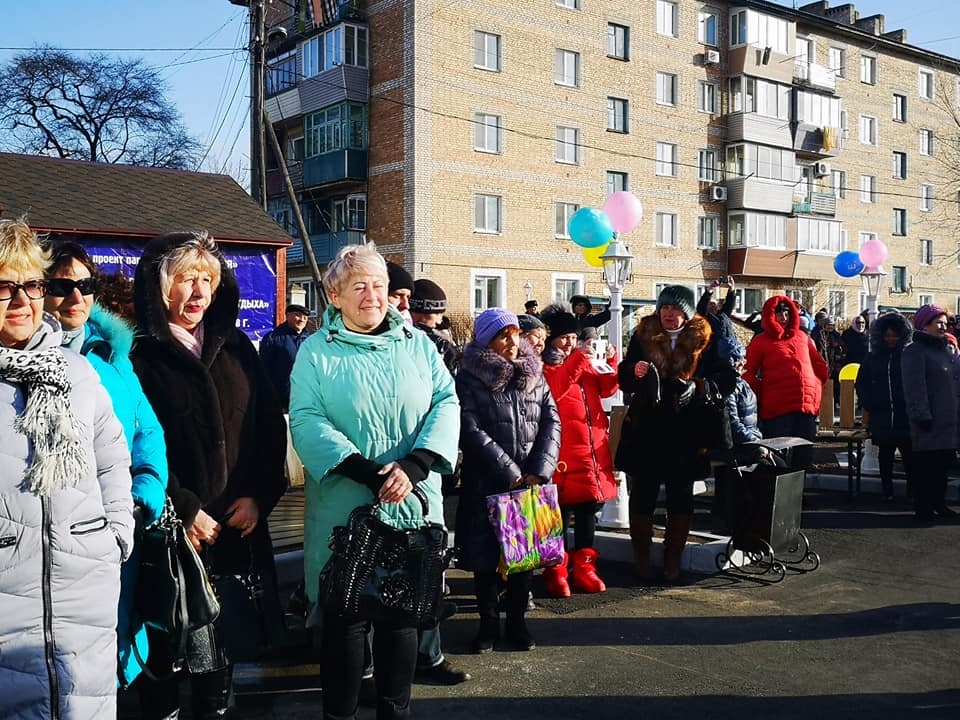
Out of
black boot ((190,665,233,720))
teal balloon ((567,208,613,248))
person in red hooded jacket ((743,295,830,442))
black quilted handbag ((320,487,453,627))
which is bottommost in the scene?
black boot ((190,665,233,720))

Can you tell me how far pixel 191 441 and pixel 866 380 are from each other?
8165 millimetres

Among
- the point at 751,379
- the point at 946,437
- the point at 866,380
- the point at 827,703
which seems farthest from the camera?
the point at 866,380

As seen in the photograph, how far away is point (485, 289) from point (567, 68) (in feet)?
30.1

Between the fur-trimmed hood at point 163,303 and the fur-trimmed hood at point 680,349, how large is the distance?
341 centimetres

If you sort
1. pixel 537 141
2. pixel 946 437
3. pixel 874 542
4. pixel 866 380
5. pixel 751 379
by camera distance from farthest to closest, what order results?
pixel 537 141 < pixel 866 380 < pixel 751 379 < pixel 946 437 < pixel 874 542

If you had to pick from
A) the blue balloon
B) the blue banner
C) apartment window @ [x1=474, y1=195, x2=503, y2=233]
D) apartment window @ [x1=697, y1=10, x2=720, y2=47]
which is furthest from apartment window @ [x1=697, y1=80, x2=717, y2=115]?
the blue banner

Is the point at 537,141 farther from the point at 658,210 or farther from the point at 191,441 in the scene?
the point at 191,441

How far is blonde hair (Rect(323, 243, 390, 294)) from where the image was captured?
3.70 metres

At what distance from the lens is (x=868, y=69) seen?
44.9 metres

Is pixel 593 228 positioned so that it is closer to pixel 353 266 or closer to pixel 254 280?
pixel 254 280

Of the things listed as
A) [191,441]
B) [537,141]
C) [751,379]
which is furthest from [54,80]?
[191,441]

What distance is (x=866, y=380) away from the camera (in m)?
9.72

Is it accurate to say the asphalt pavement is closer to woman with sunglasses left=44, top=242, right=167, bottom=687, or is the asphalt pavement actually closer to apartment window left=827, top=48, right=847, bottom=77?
woman with sunglasses left=44, top=242, right=167, bottom=687

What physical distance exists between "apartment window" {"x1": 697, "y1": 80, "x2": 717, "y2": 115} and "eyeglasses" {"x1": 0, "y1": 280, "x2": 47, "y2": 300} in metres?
37.8
